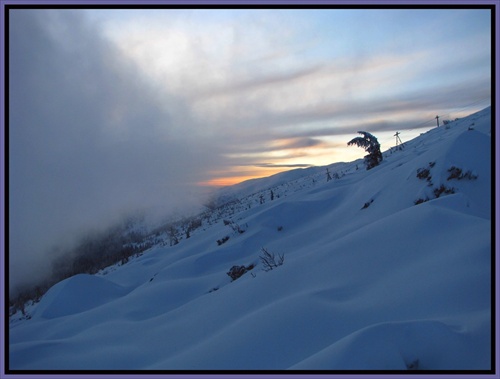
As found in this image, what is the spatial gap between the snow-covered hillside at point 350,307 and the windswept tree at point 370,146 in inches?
118

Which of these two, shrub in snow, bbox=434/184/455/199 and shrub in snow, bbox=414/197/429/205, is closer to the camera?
shrub in snow, bbox=434/184/455/199

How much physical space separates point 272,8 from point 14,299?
17971mm

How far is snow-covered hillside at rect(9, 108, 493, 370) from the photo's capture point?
2.22m

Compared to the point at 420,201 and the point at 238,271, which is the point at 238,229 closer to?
the point at 238,271

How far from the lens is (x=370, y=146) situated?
9.91 metres

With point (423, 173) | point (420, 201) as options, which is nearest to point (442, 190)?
point (420, 201)

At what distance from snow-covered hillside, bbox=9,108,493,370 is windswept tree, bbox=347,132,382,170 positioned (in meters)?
2.99

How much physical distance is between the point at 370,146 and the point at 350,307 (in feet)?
26.0

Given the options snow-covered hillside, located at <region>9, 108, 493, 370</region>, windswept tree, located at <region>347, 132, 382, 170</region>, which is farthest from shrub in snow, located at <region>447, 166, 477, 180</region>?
windswept tree, located at <region>347, 132, 382, 170</region>

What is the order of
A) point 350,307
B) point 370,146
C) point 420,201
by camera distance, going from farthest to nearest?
point 370,146, point 420,201, point 350,307

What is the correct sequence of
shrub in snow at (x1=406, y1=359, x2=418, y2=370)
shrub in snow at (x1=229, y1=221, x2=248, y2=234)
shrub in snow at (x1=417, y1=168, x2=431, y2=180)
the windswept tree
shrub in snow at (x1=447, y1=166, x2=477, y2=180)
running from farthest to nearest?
the windswept tree
shrub in snow at (x1=229, y1=221, x2=248, y2=234)
shrub in snow at (x1=417, y1=168, x2=431, y2=180)
shrub in snow at (x1=447, y1=166, x2=477, y2=180)
shrub in snow at (x1=406, y1=359, x2=418, y2=370)

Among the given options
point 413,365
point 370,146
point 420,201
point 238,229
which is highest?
point 370,146

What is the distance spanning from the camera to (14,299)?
605 inches

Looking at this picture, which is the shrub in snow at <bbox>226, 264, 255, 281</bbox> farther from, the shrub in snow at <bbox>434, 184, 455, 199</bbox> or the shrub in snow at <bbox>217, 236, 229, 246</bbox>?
the shrub in snow at <bbox>434, 184, 455, 199</bbox>
